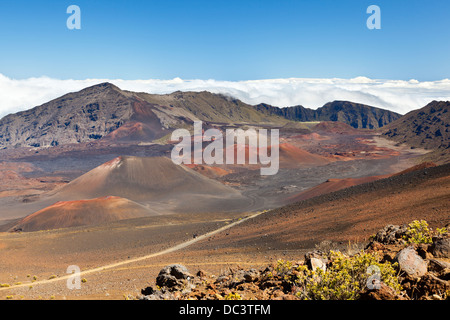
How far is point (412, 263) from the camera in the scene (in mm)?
7367

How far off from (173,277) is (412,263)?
607 cm

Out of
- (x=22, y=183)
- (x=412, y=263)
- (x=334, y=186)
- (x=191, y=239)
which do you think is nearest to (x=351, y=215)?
(x=191, y=239)

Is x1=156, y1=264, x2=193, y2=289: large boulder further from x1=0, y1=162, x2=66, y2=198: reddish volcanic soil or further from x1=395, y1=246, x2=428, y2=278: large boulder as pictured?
x1=0, y1=162, x2=66, y2=198: reddish volcanic soil

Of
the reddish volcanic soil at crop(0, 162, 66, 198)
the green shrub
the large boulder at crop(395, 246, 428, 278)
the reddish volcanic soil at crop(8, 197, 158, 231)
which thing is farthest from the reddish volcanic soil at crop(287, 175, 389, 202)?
the reddish volcanic soil at crop(0, 162, 66, 198)

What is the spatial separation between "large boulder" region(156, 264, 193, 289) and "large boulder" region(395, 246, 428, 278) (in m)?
5.39

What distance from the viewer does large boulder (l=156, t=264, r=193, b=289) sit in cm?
1045

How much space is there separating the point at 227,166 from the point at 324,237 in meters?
83.8

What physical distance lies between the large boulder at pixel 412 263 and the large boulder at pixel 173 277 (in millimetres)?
5394

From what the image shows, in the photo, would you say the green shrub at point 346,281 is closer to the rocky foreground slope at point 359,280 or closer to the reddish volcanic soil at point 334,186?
the rocky foreground slope at point 359,280

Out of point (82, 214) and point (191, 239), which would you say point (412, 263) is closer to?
point (191, 239)

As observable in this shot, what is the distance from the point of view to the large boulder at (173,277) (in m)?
10.5

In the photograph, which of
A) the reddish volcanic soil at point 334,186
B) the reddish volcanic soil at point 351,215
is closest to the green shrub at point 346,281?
the reddish volcanic soil at point 351,215

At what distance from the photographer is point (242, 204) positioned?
56.0 metres
